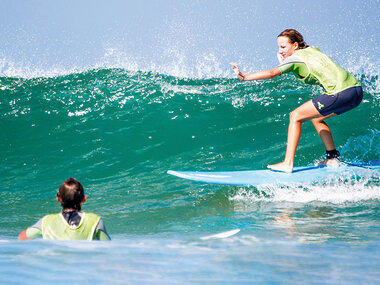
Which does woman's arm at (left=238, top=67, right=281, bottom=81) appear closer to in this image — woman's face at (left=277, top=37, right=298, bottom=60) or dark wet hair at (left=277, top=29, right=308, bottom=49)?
woman's face at (left=277, top=37, right=298, bottom=60)

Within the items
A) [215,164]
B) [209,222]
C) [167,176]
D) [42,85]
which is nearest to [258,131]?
[215,164]

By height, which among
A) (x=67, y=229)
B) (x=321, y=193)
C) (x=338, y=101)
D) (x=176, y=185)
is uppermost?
(x=338, y=101)

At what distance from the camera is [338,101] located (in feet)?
15.2

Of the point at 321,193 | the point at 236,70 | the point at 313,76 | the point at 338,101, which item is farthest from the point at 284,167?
the point at 236,70

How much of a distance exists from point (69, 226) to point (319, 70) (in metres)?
3.27

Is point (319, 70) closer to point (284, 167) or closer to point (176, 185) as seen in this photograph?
point (284, 167)

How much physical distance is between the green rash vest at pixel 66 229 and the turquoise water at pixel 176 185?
0.46 feet

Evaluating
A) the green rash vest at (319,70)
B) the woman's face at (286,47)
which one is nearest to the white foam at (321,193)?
the green rash vest at (319,70)

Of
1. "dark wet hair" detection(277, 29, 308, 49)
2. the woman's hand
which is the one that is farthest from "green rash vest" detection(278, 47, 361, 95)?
the woman's hand

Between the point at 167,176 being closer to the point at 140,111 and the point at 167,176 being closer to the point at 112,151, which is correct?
the point at 112,151

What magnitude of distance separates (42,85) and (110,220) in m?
6.42

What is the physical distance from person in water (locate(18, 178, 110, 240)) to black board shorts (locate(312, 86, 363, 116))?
3.05m

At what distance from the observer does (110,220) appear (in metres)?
4.67

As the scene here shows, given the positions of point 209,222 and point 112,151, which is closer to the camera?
point 209,222
